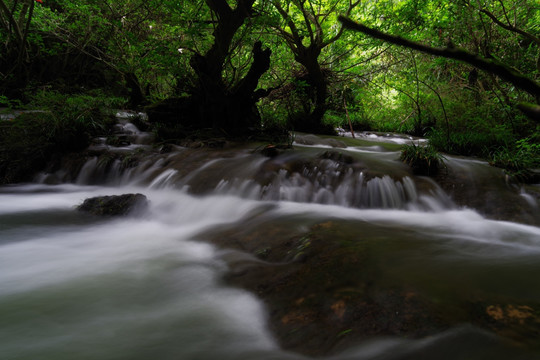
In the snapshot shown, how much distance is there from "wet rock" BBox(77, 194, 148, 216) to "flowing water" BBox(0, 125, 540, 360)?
17cm

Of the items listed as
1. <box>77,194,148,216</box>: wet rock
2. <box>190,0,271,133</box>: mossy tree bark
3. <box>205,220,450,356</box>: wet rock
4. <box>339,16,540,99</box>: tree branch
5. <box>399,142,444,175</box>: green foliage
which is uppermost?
<box>190,0,271,133</box>: mossy tree bark

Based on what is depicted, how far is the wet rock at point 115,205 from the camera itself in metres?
3.95

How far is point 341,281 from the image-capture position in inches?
70.0

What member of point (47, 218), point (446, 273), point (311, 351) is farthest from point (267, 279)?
point (47, 218)

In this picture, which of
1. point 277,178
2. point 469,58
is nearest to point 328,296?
point 469,58

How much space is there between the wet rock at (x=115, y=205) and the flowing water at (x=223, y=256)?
0.55ft

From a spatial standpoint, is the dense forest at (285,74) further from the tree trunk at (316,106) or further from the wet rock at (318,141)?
the wet rock at (318,141)

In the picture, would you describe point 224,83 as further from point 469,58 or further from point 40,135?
point 469,58

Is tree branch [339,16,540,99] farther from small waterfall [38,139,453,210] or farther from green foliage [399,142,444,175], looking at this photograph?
green foliage [399,142,444,175]

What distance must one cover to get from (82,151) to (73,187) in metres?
1.28

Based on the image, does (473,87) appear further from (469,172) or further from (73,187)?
(73,187)

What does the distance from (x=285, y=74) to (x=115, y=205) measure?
26.6 ft

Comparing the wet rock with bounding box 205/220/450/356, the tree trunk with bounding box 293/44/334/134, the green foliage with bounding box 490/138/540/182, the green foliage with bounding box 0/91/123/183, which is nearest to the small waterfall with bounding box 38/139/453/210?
the green foliage with bounding box 0/91/123/183

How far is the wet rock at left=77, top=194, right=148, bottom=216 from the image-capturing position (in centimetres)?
395
